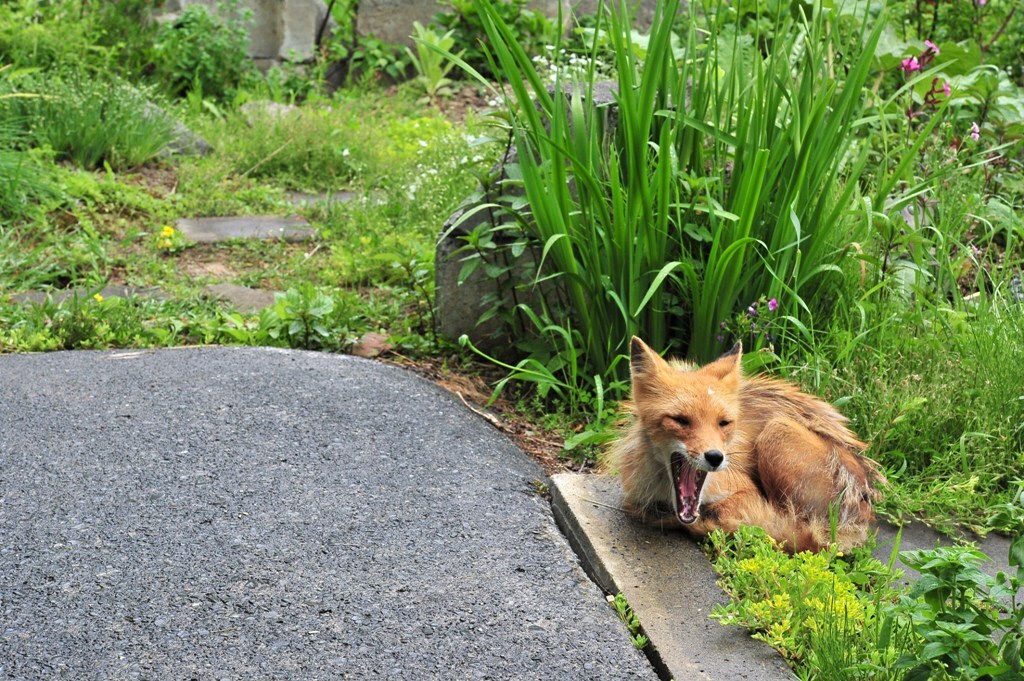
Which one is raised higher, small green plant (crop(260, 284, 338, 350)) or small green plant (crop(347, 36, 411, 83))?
small green plant (crop(347, 36, 411, 83))

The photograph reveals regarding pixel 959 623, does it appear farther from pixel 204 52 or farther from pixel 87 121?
pixel 204 52

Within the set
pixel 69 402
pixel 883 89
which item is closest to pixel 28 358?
pixel 69 402

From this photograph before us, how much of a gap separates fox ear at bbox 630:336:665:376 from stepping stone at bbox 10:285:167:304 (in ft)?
11.2

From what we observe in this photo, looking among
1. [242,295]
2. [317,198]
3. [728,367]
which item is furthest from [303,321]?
[317,198]

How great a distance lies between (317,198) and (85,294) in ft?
8.23

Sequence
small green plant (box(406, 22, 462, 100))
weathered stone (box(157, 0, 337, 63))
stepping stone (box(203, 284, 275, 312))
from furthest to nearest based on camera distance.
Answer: weathered stone (box(157, 0, 337, 63))
small green plant (box(406, 22, 462, 100))
stepping stone (box(203, 284, 275, 312))

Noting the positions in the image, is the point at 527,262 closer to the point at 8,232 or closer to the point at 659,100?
the point at 659,100

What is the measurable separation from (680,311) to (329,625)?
6.94 ft

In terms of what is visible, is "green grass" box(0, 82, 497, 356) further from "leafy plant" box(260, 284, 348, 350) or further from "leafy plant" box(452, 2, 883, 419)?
"leafy plant" box(452, 2, 883, 419)

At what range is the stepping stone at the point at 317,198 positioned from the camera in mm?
7438

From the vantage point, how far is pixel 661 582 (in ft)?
9.81

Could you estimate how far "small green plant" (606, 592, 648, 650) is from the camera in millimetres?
2740

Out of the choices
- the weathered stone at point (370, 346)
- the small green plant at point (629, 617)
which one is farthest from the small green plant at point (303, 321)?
Result: the small green plant at point (629, 617)

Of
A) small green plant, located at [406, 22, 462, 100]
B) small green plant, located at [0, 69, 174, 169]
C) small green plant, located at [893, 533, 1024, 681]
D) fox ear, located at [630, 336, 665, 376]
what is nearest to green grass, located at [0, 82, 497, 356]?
small green plant, located at [0, 69, 174, 169]
